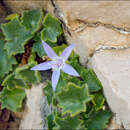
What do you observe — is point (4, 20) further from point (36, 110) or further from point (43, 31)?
point (36, 110)

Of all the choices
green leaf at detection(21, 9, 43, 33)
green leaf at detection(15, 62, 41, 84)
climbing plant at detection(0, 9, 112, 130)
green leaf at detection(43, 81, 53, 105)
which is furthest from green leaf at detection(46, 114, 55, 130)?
green leaf at detection(21, 9, 43, 33)

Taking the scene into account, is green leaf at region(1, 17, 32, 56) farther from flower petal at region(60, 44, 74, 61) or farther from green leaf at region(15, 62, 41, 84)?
flower petal at region(60, 44, 74, 61)

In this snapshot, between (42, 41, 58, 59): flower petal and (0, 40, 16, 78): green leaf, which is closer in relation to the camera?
(42, 41, 58, 59): flower petal

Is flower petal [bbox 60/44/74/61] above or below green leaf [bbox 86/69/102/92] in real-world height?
above

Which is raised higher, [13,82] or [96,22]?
[96,22]

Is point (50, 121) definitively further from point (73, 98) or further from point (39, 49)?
point (39, 49)

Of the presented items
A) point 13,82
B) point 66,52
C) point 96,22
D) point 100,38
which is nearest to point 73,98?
point 66,52

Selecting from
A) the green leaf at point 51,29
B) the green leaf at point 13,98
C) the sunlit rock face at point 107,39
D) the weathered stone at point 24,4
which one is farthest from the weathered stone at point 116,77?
the green leaf at point 13,98
